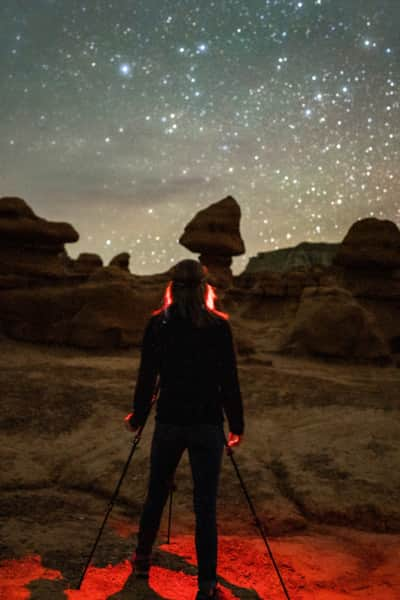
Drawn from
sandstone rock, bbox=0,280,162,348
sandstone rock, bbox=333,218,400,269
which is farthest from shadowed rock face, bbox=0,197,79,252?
sandstone rock, bbox=333,218,400,269

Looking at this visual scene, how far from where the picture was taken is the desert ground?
9.37ft

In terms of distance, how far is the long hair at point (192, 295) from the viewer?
2613 millimetres

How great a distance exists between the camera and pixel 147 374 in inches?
110

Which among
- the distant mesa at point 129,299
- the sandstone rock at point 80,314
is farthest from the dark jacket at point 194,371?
the sandstone rock at point 80,314

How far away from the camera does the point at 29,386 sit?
25.8 ft

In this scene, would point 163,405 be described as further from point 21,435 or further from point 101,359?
point 101,359

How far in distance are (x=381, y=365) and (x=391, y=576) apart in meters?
11.8

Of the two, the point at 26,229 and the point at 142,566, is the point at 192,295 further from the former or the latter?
the point at 26,229

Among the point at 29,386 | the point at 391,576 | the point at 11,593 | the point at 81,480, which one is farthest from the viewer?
the point at 29,386

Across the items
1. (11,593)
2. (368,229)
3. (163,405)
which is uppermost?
(368,229)

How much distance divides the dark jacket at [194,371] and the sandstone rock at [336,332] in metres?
11.9

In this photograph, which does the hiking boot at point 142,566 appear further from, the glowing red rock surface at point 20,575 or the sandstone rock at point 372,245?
the sandstone rock at point 372,245

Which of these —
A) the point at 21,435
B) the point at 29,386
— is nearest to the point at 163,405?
the point at 21,435

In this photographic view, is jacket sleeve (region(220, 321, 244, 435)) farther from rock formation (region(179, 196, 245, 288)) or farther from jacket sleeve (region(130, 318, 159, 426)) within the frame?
rock formation (region(179, 196, 245, 288))
